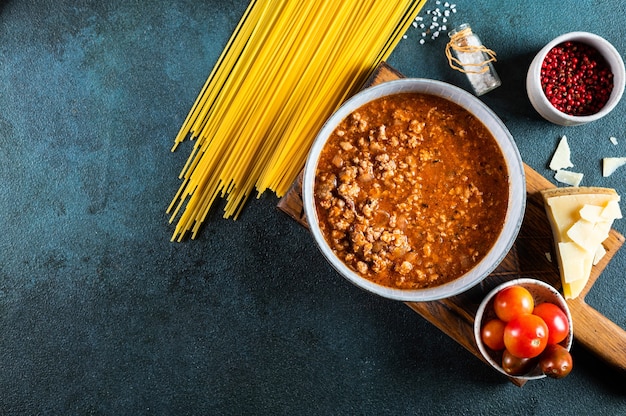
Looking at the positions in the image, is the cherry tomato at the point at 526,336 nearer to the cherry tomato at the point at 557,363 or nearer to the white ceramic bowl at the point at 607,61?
the cherry tomato at the point at 557,363

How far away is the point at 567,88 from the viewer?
2334mm

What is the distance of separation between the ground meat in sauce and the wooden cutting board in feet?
0.77

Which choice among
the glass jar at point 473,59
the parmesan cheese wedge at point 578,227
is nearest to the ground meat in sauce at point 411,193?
the parmesan cheese wedge at point 578,227

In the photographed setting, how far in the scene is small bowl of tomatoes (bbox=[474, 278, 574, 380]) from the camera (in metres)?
1.99

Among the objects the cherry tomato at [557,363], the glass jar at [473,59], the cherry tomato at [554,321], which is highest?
the glass jar at [473,59]

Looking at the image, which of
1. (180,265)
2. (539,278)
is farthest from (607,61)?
(180,265)

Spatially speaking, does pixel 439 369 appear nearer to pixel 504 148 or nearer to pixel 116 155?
pixel 504 148

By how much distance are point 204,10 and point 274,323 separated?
4.57ft

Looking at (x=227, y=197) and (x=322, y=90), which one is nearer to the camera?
(x=322, y=90)

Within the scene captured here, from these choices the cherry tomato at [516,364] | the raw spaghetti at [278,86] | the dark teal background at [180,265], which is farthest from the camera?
the dark teal background at [180,265]

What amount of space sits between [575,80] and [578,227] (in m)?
0.63

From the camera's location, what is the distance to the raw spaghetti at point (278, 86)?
2.21 m

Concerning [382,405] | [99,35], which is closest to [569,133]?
[382,405]

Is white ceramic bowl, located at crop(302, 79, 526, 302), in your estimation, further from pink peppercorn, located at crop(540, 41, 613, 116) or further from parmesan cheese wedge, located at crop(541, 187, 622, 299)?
pink peppercorn, located at crop(540, 41, 613, 116)
